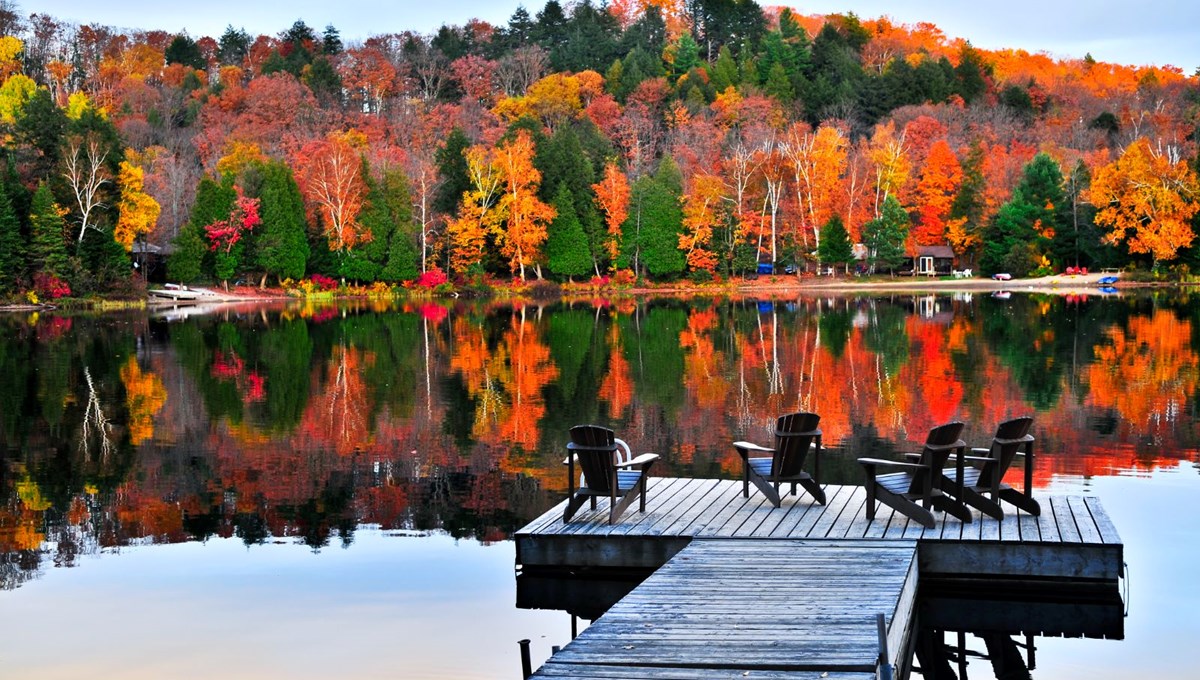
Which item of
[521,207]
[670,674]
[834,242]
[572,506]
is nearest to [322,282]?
[521,207]

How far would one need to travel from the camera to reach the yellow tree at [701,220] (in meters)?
73.3

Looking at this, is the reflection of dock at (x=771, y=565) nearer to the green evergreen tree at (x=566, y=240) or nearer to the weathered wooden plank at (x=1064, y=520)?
the weathered wooden plank at (x=1064, y=520)

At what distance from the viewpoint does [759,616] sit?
8484 mm

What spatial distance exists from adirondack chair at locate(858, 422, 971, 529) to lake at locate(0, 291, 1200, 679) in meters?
1.59

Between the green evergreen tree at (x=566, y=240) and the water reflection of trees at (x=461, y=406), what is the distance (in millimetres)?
28186

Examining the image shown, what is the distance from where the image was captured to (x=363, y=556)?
1216cm

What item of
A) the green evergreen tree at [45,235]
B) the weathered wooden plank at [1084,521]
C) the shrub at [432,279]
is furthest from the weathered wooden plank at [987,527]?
the shrub at [432,279]

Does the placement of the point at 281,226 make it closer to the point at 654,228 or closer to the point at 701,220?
the point at 654,228

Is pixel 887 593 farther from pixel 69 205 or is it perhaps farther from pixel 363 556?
pixel 69 205

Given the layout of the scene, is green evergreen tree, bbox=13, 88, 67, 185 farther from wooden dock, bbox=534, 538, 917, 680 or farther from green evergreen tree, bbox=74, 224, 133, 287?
wooden dock, bbox=534, 538, 917, 680

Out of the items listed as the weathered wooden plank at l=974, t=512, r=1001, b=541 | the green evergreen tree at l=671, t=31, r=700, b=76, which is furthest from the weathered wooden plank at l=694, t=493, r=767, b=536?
the green evergreen tree at l=671, t=31, r=700, b=76

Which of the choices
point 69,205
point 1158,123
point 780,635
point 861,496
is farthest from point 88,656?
point 1158,123

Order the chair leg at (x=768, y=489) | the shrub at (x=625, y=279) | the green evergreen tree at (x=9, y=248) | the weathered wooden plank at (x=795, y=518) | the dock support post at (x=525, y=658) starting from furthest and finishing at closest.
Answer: the shrub at (x=625, y=279) < the green evergreen tree at (x=9, y=248) < the chair leg at (x=768, y=489) < the weathered wooden plank at (x=795, y=518) < the dock support post at (x=525, y=658)

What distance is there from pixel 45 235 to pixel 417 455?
4423 cm
